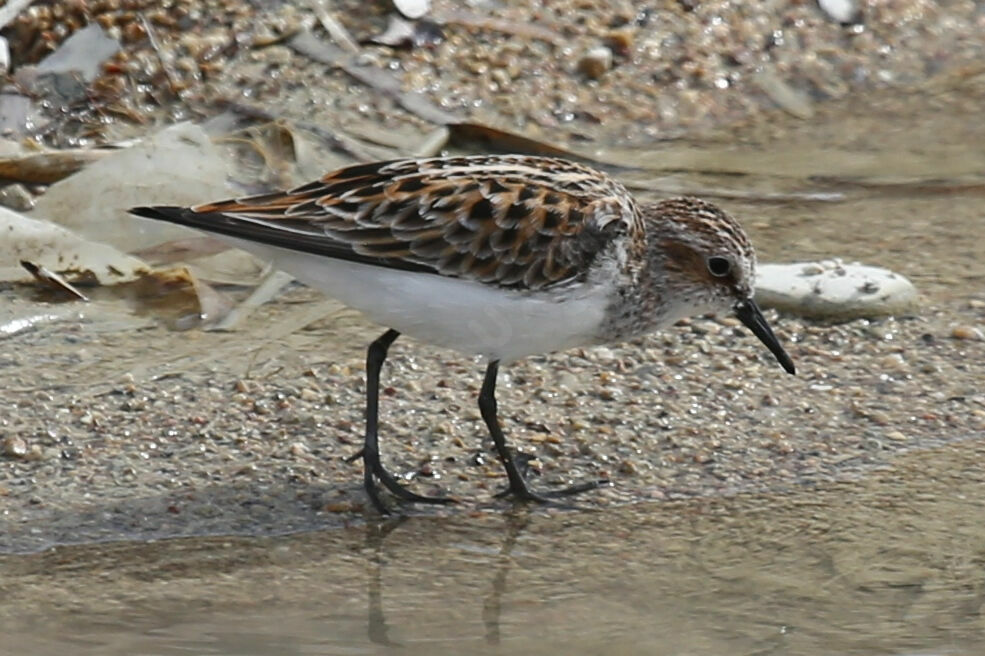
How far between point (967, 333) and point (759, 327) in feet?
3.70

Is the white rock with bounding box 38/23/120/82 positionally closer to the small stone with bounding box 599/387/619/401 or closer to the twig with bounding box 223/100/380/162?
the twig with bounding box 223/100/380/162

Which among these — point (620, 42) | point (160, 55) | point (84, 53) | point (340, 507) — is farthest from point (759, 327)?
point (84, 53)

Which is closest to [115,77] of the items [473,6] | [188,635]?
[473,6]

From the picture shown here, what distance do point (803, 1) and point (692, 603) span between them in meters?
4.97

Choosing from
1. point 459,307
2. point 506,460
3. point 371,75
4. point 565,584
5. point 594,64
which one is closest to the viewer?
point 565,584

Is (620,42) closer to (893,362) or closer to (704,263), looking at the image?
(893,362)

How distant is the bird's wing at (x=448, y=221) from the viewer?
537cm

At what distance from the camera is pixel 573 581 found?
504 cm

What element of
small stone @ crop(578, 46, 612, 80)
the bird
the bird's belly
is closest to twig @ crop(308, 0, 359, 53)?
small stone @ crop(578, 46, 612, 80)

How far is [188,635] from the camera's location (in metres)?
4.60

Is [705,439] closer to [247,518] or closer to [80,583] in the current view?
[247,518]

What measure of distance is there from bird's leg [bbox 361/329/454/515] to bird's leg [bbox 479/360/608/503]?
0.21 meters

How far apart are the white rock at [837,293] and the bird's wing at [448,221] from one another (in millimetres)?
1273

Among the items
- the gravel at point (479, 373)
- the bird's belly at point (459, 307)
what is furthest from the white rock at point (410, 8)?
the bird's belly at point (459, 307)
